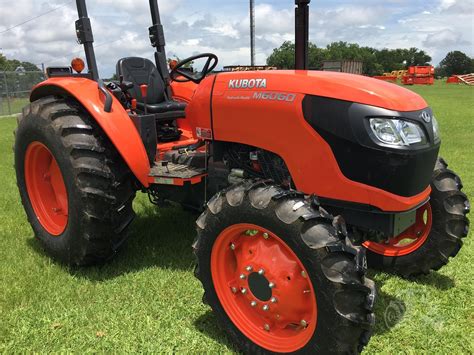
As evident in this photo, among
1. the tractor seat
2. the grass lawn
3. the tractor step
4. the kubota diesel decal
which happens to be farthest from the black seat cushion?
the kubota diesel decal

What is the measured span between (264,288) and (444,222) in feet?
4.66

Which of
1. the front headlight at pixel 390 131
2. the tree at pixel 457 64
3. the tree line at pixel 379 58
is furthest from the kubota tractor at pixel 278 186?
the tree at pixel 457 64

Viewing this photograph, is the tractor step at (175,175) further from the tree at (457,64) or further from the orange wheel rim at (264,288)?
the tree at (457,64)

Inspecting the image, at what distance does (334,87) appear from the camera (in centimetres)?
225

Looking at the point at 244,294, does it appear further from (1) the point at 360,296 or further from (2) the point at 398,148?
(2) the point at 398,148

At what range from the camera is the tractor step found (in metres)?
3.03

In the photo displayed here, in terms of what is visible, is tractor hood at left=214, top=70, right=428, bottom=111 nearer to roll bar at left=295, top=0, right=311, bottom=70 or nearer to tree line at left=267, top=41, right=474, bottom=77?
roll bar at left=295, top=0, right=311, bottom=70

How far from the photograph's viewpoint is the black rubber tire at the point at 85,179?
304 cm

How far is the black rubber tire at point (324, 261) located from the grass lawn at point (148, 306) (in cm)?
53

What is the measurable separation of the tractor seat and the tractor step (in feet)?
2.50

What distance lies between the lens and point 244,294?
244cm

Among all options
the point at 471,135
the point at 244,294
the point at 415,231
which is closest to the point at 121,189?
the point at 244,294

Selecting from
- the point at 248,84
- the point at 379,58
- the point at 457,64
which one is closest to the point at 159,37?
the point at 248,84

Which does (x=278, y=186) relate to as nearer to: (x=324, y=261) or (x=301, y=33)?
(x=324, y=261)
